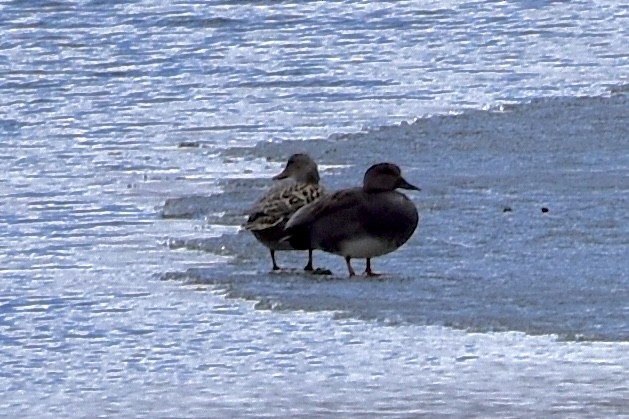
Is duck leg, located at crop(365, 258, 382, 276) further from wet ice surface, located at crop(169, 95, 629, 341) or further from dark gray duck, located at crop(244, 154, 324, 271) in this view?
dark gray duck, located at crop(244, 154, 324, 271)

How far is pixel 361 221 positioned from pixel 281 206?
1.49 ft

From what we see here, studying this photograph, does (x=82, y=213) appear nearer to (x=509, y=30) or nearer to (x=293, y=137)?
(x=293, y=137)

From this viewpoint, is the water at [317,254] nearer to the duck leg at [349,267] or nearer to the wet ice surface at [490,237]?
the wet ice surface at [490,237]

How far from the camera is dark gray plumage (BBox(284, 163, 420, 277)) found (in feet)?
27.6

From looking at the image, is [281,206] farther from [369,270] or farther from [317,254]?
[369,270]

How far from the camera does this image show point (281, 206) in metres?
8.84

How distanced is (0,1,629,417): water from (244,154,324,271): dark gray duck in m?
0.15

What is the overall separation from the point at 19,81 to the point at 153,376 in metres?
8.05

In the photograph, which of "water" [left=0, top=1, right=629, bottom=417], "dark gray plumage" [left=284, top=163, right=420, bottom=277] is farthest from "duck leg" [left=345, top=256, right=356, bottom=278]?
"water" [left=0, top=1, right=629, bottom=417]

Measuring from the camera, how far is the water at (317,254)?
22.4ft

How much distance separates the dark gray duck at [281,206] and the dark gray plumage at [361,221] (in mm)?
64

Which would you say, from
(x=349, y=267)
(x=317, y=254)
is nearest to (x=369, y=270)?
(x=349, y=267)

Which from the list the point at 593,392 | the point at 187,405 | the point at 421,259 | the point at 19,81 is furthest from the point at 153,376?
the point at 19,81

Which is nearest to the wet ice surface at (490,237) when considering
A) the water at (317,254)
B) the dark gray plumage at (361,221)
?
the water at (317,254)
